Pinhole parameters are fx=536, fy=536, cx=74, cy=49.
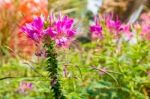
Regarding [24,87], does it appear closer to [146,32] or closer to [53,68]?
[146,32]

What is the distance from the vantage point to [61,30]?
168 centimetres

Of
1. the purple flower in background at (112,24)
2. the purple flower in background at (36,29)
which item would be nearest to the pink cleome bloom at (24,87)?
the purple flower in background at (112,24)

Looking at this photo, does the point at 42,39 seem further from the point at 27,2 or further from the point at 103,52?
the point at 27,2

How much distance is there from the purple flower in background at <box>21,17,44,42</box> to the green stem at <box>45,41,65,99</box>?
5 cm

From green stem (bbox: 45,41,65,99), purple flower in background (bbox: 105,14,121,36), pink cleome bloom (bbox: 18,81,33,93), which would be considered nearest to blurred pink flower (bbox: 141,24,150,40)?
purple flower in background (bbox: 105,14,121,36)

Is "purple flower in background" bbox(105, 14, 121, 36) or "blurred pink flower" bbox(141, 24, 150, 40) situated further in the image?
"blurred pink flower" bbox(141, 24, 150, 40)

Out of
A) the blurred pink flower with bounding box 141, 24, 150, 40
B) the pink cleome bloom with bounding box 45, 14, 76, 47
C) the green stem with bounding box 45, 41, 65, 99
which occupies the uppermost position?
the blurred pink flower with bounding box 141, 24, 150, 40

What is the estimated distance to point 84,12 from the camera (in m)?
7.86

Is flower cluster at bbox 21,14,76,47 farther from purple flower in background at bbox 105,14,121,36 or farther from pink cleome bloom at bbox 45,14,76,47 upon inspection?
purple flower in background at bbox 105,14,121,36

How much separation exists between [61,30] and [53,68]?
132mm

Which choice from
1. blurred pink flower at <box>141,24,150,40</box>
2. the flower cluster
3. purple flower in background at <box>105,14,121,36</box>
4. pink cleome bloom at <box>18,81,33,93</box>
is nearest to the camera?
the flower cluster

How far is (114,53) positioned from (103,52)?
72 millimetres

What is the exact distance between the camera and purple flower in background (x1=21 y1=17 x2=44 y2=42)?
5.43ft

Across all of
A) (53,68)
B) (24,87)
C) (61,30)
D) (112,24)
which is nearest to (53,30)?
(61,30)
